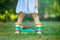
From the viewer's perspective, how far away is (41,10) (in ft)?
5.51

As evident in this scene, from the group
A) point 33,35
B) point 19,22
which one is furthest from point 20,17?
point 33,35

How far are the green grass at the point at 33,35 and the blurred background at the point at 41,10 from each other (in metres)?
0.06

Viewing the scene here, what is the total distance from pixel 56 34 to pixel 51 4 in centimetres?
40

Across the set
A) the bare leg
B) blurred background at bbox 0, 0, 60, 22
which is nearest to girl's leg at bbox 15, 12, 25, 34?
the bare leg

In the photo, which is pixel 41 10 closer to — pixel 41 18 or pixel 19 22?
pixel 41 18

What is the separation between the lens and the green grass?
4.30ft

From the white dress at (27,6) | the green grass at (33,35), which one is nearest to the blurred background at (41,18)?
the green grass at (33,35)

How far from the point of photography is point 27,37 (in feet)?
4.34

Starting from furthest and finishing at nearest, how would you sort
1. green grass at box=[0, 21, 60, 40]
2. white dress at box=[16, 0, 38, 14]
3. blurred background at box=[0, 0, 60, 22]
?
blurred background at box=[0, 0, 60, 22]
white dress at box=[16, 0, 38, 14]
green grass at box=[0, 21, 60, 40]

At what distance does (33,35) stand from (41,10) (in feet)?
1.21

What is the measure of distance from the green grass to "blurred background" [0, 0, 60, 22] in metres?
0.06

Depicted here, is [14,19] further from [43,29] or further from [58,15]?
[58,15]

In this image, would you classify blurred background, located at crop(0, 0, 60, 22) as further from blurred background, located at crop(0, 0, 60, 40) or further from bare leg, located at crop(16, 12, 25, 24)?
bare leg, located at crop(16, 12, 25, 24)

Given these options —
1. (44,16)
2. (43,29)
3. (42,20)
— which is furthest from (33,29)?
(44,16)
